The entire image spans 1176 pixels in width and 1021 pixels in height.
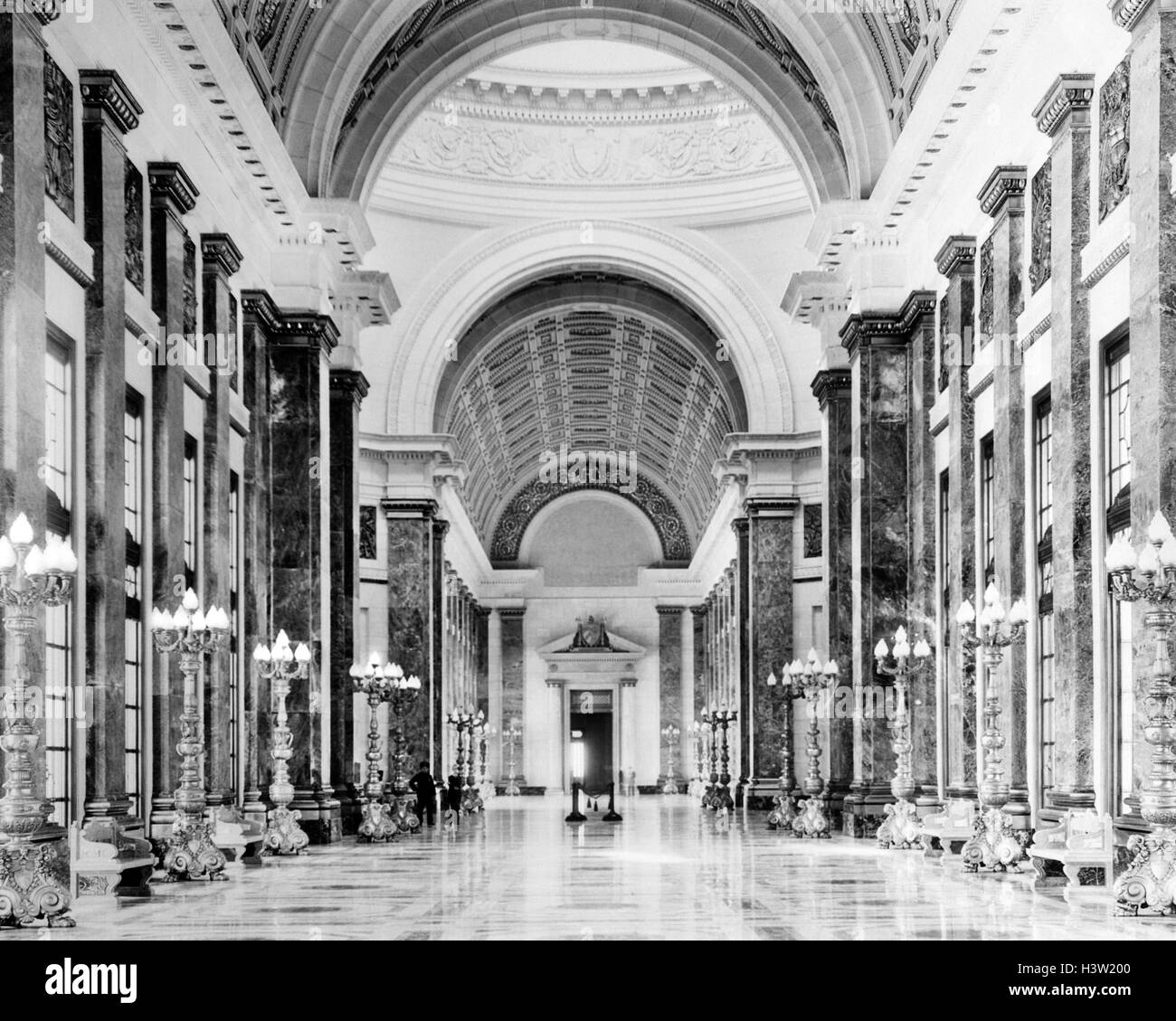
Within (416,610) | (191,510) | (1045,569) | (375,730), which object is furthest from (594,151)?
(1045,569)

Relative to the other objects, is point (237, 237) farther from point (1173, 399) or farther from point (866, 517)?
point (1173, 399)

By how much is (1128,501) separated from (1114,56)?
442 cm

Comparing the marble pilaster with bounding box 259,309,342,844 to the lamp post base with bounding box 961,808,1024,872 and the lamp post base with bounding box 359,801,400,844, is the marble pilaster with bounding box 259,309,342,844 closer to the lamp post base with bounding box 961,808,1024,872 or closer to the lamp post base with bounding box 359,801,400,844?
the lamp post base with bounding box 359,801,400,844

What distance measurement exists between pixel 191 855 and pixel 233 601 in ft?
20.9

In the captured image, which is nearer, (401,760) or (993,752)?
(993,752)

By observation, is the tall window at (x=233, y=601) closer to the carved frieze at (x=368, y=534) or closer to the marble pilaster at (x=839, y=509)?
the marble pilaster at (x=839, y=509)

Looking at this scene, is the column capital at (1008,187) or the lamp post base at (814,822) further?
the lamp post base at (814,822)

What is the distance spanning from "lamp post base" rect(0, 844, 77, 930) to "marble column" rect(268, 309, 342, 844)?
44.2 ft

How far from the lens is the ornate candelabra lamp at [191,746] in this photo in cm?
1805

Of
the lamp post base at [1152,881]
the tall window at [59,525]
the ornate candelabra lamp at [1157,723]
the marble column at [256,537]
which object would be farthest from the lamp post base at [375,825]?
the ornate candelabra lamp at [1157,723]

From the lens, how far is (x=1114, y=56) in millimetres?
17078

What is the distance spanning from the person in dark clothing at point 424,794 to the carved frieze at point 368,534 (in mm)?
6659

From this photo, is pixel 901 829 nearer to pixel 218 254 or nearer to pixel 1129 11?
pixel 218 254

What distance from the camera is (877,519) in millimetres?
26656
